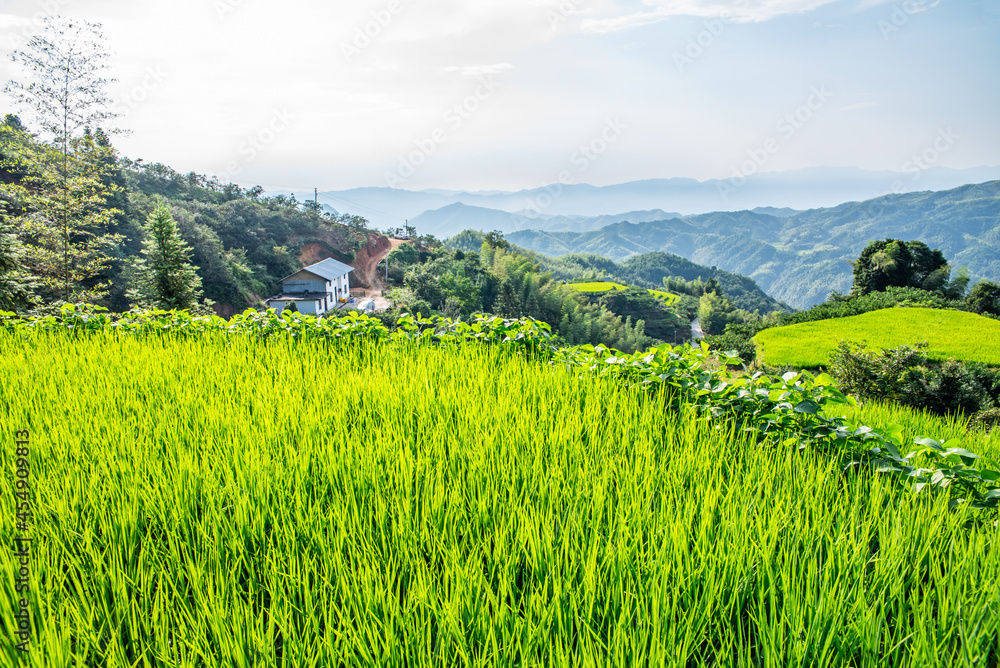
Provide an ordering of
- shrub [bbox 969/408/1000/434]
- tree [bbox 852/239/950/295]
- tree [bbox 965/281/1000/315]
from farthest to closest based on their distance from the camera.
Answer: tree [bbox 852/239/950/295], tree [bbox 965/281/1000/315], shrub [bbox 969/408/1000/434]

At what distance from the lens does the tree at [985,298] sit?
89.6 feet

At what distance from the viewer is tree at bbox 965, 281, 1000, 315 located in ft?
89.6

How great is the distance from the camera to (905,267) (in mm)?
34188

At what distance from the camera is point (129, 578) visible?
1223 mm

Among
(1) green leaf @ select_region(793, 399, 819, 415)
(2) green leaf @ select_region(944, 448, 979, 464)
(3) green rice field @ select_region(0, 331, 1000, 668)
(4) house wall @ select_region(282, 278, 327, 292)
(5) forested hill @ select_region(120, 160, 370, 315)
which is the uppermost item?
(5) forested hill @ select_region(120, 160, 370, 315)

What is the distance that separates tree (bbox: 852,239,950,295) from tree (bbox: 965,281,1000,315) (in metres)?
4.42

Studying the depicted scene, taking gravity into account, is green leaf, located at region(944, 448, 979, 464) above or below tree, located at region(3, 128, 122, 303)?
below

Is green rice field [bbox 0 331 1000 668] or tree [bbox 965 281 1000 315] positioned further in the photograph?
tree [bbox 965 281 1000 315]

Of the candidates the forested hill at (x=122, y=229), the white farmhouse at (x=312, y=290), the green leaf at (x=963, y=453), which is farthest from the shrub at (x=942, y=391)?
the white farmhouse at (x=312, y=290)

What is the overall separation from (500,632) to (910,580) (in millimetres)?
1224

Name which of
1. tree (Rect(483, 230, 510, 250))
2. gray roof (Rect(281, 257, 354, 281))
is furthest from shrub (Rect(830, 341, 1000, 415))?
tree (Rect(483, 230, 510, 250))

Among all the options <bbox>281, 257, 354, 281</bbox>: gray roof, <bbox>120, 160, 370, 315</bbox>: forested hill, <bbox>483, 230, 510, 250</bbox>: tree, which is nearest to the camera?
<bbox>120, 160, 370, 315</bbox>: forested hill

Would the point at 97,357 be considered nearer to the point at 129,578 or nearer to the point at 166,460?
the point at 166,460

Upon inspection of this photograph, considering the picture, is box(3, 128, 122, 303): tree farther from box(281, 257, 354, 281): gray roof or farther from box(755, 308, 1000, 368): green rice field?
box(281, 257, 354, 281): gray roof
